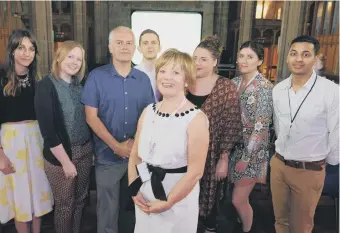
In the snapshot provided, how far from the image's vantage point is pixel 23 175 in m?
2.13

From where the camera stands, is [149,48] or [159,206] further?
[149,48]

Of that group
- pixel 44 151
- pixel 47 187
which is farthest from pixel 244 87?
pixel 47 187

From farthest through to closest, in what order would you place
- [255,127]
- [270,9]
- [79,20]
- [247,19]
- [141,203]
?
[270,9] < [79,20] < [247,19] < [255,127] < [141,203]

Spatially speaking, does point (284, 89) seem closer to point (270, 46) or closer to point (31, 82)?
point (31, 82)

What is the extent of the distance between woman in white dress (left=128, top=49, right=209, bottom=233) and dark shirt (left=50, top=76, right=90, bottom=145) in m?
0.69

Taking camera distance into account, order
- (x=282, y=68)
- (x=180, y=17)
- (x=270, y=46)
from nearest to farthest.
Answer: (x=282, y=68) → (x=180, y=17) → (x=270, y=46)

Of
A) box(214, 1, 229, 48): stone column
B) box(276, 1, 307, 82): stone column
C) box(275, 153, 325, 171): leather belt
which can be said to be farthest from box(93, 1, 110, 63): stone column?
box(275, 153, 325, 171): leather belt

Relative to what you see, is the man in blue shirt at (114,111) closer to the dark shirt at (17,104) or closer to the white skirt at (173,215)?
the dark shirt at (17,104)

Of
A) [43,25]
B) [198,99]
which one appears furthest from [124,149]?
[43,25]

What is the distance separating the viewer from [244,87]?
236 centimetres

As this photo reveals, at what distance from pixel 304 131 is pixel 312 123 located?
7 centimetres

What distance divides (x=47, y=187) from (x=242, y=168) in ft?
5.08

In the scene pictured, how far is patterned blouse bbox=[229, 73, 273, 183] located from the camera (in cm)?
222

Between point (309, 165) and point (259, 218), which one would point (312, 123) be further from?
point (259, 218)
